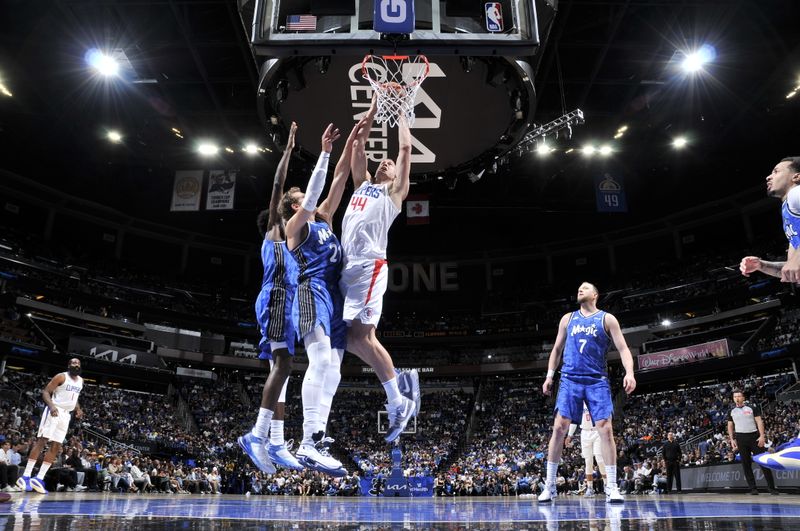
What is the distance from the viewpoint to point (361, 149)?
15.5 ft

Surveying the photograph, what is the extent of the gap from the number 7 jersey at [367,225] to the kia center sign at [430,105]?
18.4 ft

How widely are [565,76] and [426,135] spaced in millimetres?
8075

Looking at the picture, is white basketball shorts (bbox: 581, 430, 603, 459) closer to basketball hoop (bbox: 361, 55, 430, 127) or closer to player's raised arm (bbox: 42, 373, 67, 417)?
basketball hoop (bbox: 361, 55, 430, 127)

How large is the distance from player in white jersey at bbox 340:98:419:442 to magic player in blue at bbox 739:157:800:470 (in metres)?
2.45

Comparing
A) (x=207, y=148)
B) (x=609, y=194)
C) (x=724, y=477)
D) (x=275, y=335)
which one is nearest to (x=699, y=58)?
(x=609, y=194)

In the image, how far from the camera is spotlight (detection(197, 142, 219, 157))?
21.3 meters

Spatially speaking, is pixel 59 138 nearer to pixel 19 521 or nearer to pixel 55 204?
pixel 55 204

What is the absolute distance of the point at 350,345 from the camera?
458 centimetres

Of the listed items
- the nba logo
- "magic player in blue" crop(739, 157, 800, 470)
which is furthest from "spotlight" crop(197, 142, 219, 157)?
"magic player in blue" crop(739, 157, 800, 470)

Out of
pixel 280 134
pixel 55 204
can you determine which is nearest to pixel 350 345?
pixel 280 134

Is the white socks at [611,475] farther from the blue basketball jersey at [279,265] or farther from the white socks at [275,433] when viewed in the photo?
the blue basketball jersey at [279,265]

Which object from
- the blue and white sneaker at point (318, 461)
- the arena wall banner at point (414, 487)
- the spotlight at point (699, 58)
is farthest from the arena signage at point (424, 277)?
the blue and white sneaker at point (318, 461)

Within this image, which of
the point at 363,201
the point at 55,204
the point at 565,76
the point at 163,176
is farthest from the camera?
the point at 55,204

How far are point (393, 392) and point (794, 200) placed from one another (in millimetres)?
3018
